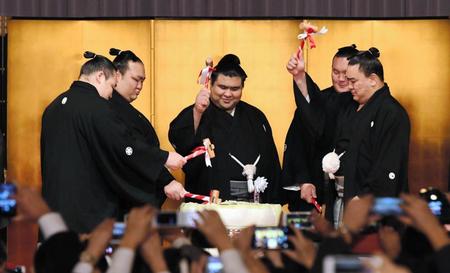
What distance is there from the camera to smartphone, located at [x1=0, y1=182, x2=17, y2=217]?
3.80 m

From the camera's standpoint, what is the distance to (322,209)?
298 inches

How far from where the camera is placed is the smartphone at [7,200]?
150 inches

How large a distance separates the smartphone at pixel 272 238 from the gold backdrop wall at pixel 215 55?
4.21 meters

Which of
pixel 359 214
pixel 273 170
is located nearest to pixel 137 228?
pixel 359 214

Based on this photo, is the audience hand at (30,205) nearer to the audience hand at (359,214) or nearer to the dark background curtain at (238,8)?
the audience hand at (359,214)

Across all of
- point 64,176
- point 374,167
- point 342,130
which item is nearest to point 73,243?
point 64,176

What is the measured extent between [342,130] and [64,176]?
1.76 meters

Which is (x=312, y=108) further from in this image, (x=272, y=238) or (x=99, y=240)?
(x=99, y=240)

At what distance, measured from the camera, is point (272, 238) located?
412 centimetres

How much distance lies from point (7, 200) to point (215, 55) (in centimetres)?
462

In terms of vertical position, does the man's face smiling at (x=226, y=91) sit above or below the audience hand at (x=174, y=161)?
above

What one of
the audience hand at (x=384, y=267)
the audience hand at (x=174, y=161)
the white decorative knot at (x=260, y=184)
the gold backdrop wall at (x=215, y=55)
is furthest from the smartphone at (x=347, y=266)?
the gold backdrop wall at (x=215, y=55)

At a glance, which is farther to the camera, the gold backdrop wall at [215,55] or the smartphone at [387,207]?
the gold backdrop wall at [215,55]

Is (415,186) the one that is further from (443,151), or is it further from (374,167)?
(374,167)
